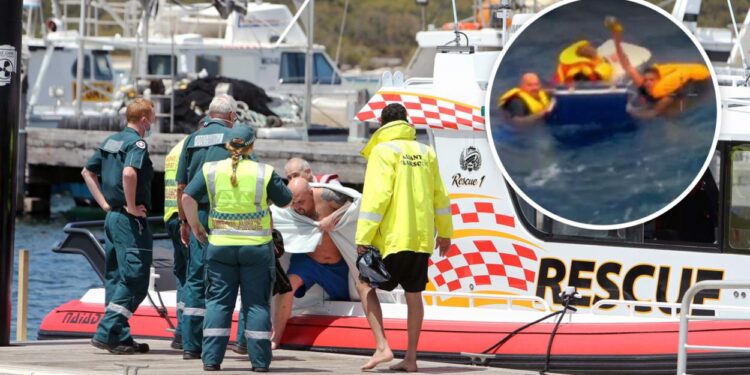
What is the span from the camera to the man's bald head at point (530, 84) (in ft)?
32.3

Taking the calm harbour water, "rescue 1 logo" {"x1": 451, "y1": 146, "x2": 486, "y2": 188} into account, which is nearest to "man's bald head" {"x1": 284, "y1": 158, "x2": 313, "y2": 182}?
"rescue 1 logo" {"x1": 451, "y1": 146, "x2": 486, "y2": 188}

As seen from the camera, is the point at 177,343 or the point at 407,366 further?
the point at 177,343

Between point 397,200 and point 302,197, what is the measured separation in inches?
53.3

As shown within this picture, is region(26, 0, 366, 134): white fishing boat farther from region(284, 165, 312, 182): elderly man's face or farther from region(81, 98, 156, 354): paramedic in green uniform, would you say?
region(81, 98, 156, 354): paramedic in green uniform

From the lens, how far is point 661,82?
9.55 m

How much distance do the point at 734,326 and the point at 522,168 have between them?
5.90ft

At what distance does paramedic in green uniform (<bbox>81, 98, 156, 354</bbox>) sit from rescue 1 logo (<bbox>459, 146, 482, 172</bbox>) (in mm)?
2256

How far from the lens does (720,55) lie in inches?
869

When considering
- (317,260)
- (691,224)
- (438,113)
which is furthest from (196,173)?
(691,224)

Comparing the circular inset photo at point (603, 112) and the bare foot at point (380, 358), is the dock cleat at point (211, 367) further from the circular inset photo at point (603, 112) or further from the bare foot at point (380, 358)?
the circular inset photo at point (603, 112)

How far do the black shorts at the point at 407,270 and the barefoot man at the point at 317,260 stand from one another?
Result: 126 cm

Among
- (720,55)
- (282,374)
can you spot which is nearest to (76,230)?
(282,374)

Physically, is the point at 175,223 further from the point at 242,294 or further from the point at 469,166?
the point at 469,166

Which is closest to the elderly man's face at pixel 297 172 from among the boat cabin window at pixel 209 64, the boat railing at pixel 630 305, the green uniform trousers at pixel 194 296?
the green uniform trousers at pixel 194 296
